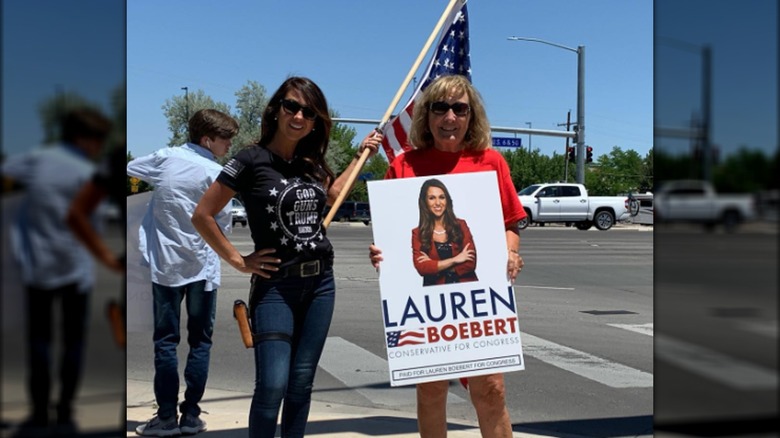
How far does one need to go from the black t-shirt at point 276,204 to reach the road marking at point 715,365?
2438 mm

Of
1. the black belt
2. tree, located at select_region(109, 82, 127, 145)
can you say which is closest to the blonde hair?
the black belt

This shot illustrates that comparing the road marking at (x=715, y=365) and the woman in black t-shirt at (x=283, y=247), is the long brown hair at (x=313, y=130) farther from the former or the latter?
the road marking at (x=715, y=365)

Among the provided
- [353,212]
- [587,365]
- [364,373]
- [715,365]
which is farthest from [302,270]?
[353,212]

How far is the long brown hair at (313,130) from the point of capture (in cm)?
360

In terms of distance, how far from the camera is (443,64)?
451cm

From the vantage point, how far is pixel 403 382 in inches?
134

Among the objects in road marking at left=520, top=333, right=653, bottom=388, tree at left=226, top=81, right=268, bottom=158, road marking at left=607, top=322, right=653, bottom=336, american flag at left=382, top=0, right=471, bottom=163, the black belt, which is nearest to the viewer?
the black belt

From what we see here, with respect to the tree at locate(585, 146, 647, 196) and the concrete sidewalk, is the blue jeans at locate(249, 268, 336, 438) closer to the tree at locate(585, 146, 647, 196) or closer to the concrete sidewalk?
the concrete sidewalk

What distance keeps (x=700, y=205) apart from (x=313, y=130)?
2.85 m

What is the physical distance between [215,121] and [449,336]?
230 cm

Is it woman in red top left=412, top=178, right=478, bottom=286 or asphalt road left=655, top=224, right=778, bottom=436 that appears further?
woman in red top left=412, top=178, right=478, bottom=286

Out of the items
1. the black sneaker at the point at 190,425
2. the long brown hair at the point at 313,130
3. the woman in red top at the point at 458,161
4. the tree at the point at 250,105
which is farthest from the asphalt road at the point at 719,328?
the tree at the point at 250,105

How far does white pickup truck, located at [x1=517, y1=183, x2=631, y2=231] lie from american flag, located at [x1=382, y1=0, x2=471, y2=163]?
3132 centimetres

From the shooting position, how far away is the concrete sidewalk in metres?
4.77
